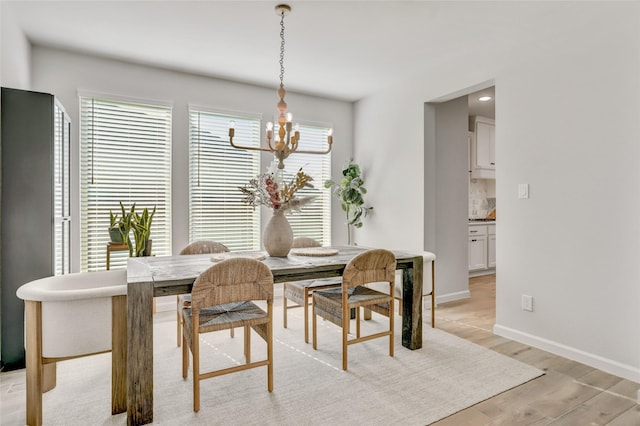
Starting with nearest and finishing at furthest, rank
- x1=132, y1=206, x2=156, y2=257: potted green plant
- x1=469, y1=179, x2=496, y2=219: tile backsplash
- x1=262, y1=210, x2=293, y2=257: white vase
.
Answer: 1. x1=262, y1=210, x2=293, y2=257: white vase
2. x1=132, y1=206, x2=156, y2=257: potted green plant
3. x1=469, y1=179, x2=496, y2=219: tile backsplash

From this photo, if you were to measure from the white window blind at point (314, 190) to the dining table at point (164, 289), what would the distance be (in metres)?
2.05

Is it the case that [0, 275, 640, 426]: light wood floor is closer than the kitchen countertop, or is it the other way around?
[0, 275, 640, 426]: light wood floor

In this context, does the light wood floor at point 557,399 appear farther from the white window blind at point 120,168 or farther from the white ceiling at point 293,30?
the white window blind at point 120,168

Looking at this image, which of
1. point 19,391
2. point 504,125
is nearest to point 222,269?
point 19,391

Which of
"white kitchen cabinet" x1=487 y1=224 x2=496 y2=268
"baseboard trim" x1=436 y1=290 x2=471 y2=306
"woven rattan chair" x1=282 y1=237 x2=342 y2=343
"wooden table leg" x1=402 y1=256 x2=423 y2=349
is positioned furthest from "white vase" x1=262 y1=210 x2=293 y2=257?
"white kitchen cabinet" x1=487 y1=224 x2=496 y2=268

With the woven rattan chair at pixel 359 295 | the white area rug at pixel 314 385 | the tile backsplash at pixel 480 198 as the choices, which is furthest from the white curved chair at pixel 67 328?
the tile backsplash at pixel 480 198

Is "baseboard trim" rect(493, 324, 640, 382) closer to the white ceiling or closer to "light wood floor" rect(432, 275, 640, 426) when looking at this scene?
"light wood floor" rect(432, 275, 640, 426)

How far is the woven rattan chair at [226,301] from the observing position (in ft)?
6.40

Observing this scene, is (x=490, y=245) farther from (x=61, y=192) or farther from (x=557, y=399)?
(x=61, y=192)

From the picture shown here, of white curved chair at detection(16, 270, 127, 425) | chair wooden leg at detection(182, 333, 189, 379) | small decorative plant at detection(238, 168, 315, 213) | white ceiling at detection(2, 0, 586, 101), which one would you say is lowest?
chair wooden leg at detection(182, 333, 189, 379)

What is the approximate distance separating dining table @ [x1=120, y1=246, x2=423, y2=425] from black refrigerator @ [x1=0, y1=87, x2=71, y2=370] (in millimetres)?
668

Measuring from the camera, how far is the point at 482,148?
5984mm

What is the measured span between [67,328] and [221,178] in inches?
105

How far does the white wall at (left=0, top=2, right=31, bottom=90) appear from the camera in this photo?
8.50ft
